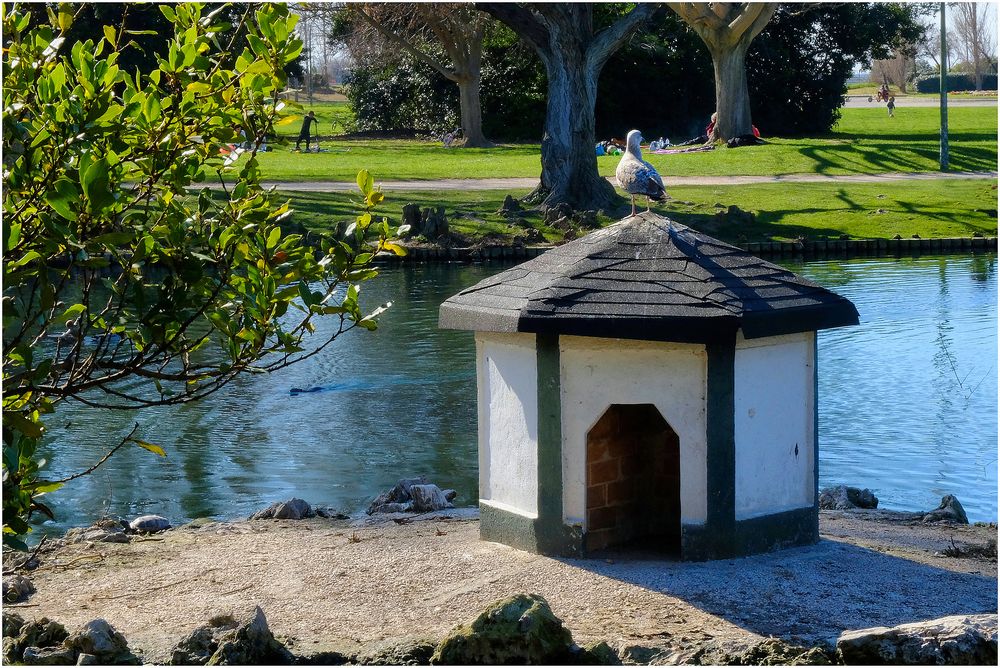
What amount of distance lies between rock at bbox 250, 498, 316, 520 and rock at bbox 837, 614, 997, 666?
5657 millimetres

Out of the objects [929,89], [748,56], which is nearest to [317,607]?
[748,56]

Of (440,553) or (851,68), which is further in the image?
(851,68)

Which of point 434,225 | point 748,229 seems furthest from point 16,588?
point 748,229

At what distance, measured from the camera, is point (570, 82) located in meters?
30.1

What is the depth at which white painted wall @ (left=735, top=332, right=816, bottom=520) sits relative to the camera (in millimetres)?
8602

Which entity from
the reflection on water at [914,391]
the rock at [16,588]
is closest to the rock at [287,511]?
the rock at [16,588]

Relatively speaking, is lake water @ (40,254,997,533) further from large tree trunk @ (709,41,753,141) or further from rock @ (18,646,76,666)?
large tree trunk @ (709,41,753,141)

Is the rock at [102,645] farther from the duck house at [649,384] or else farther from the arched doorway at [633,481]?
the arched doorway at [633,481]

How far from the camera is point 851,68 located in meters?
49.2

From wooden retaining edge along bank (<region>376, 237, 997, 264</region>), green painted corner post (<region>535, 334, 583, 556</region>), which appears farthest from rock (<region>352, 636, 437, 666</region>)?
wooden retaining edge along bank (<region>376, 237, 997, 264</region>)

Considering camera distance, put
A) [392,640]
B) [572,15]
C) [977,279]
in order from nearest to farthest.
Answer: [392,640] → [977,279] → [572,15]

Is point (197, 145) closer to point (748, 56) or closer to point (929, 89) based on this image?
point (748, 56)

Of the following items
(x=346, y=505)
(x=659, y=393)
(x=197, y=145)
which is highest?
(x=197, y=145)

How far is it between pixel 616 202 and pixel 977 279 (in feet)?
31.0
